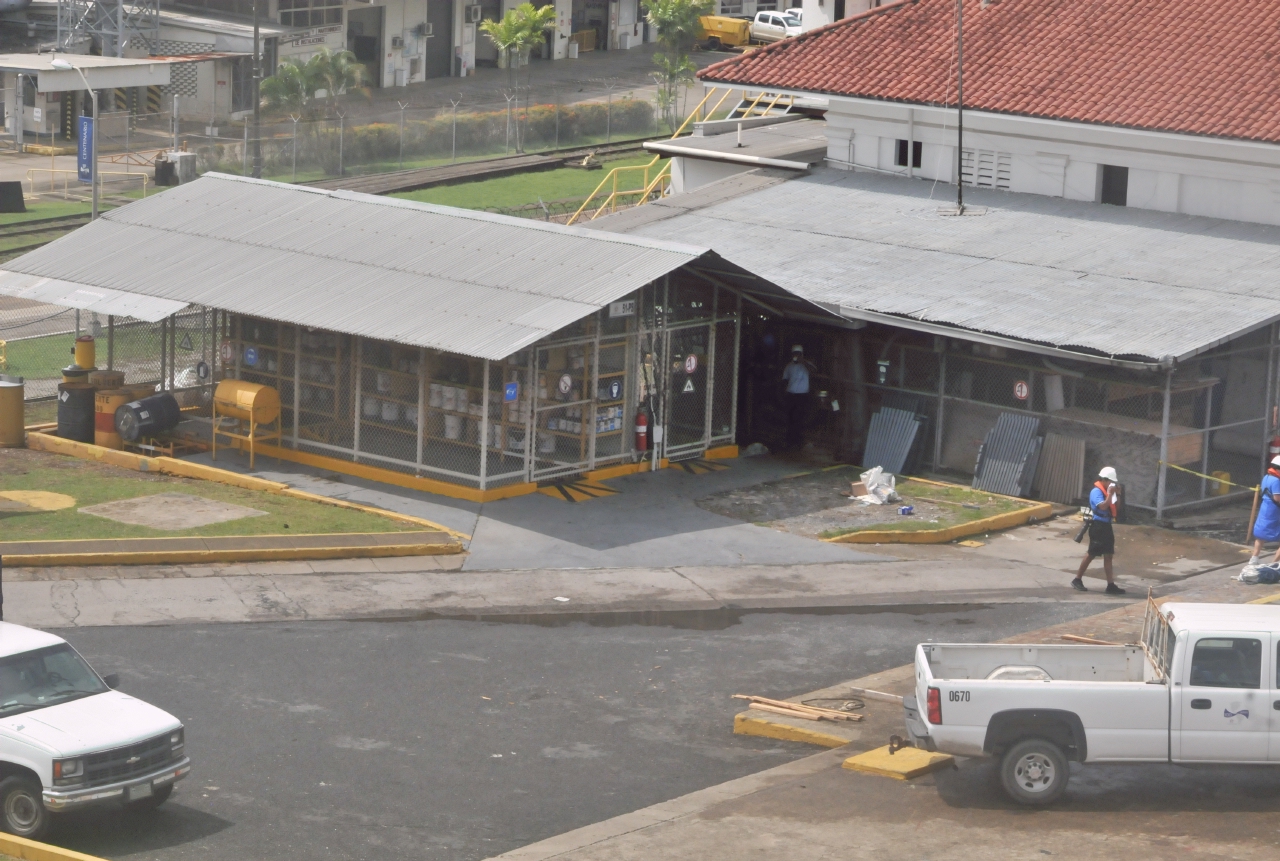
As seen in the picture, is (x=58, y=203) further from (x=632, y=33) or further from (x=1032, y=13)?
(x=632, y=33)

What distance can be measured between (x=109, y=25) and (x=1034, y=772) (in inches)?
2377

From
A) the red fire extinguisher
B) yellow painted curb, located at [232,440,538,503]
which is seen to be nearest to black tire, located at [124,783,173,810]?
yellow painted curb, located at [232,440,538,503]

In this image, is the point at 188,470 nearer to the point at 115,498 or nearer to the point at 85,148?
the point at 115,498

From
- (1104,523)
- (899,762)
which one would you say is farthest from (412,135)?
(899,762)

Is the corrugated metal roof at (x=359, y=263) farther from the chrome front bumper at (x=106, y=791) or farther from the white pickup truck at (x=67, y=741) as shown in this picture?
the chrome front bumper at (x=106, y=791)

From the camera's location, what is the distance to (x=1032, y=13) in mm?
37375

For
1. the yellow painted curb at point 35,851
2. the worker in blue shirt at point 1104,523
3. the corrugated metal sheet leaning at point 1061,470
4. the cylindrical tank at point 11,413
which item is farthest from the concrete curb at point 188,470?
the yellow painted curb at point 35,851

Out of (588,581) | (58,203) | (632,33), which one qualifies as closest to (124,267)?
(588,581)

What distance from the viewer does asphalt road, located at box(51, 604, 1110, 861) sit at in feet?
49.8

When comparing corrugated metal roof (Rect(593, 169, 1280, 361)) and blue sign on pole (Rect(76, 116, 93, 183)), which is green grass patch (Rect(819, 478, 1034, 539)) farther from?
blue sign on pole (Rect(76, 116, 93, 183))

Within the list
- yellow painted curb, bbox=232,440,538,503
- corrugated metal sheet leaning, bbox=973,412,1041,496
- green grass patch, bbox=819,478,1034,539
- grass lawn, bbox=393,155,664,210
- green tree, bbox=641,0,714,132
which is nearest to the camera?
green grass patch, bbox=819,478,1034,539

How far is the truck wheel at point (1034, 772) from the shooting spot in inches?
607

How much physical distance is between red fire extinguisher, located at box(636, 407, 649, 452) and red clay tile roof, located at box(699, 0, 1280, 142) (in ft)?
33.9

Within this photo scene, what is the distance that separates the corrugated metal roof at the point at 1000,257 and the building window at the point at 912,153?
21.6 inches
